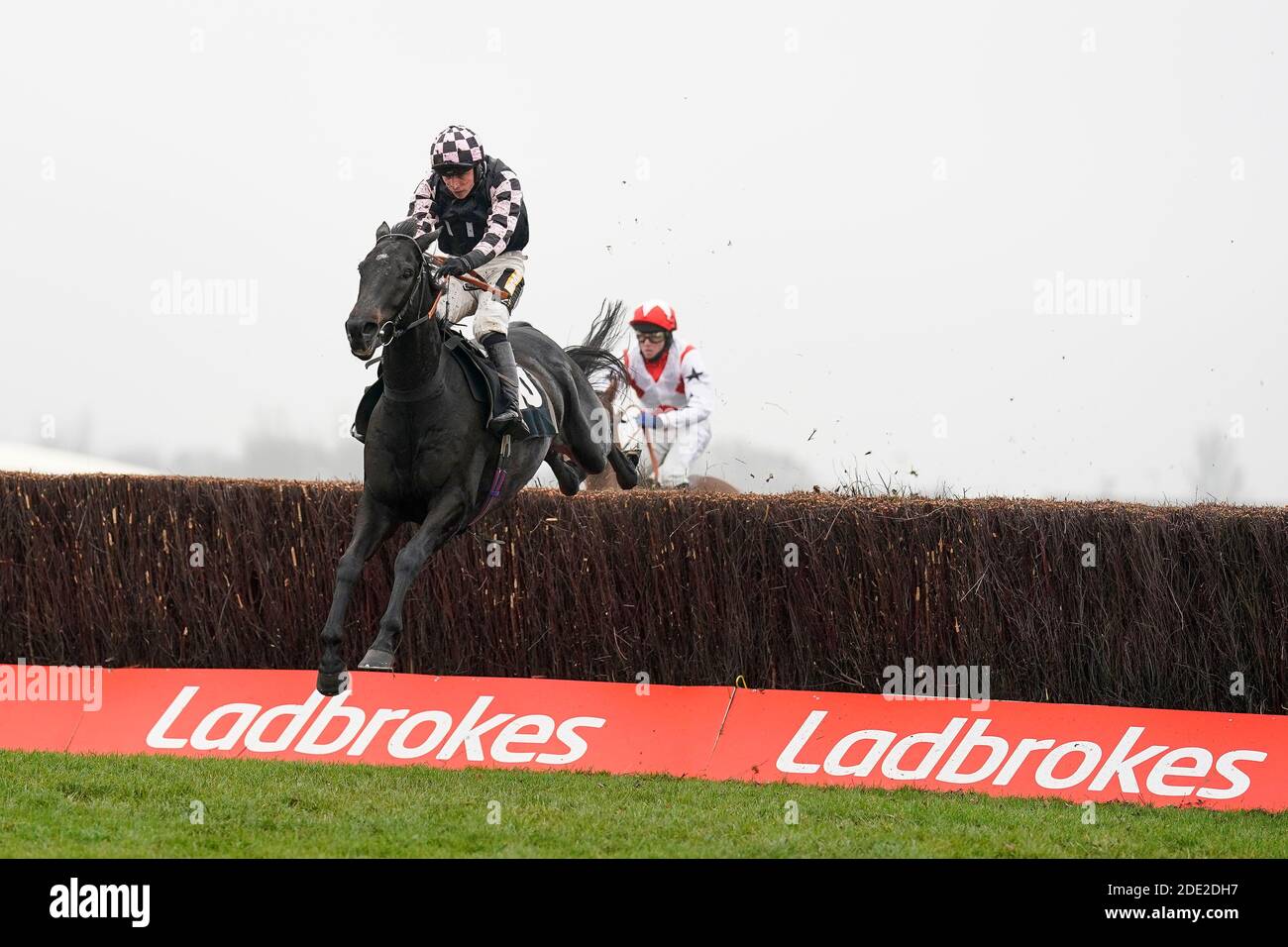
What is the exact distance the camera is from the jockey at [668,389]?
11.8 m

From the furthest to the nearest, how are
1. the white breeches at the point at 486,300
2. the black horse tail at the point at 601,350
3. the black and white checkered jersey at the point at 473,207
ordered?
the black horse tail at the point at 601,350 → the white breeches at the point at 486,300 → the black and white checkered jersey at the point at 473,207

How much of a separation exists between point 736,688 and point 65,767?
330cm

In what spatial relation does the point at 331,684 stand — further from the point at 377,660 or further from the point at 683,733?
the point at 683,733

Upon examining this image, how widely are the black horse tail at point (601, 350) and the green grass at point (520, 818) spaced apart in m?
3.13

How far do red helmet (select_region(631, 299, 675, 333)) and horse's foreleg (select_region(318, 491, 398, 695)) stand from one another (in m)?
4.88

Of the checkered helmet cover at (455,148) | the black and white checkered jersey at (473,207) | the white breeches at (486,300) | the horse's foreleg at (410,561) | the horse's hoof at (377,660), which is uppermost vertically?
the checkered helmet cover at (455,148)

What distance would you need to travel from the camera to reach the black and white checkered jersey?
24.8ft

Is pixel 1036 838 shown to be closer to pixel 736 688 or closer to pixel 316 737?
pixel 736 688

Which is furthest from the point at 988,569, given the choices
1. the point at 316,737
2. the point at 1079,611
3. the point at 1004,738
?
the point at 316,737

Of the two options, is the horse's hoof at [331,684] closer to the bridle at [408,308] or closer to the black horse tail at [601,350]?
the bridle at [408,308]

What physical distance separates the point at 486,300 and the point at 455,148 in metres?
0.84

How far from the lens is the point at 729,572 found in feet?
29.2

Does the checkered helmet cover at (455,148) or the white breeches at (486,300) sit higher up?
the checkered helmet cover at (455,148)

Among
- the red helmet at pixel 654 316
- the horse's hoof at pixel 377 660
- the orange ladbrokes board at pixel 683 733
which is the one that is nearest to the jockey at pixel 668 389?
the red helmet at pixel 654 316
